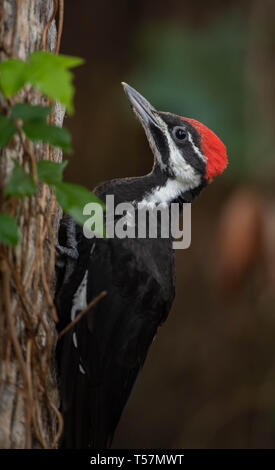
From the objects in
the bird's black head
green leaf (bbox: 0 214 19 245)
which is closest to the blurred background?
the bird's black head

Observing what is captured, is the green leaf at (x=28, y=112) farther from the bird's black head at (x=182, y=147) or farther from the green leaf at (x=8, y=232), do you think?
the bird's black head at (x=182, y=147)

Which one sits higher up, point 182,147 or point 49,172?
point 182,147

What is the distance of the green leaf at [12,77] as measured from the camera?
142cm

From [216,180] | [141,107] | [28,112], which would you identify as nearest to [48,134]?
[28,112]

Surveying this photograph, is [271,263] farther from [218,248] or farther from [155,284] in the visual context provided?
[155,284]

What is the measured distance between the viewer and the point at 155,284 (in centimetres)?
220

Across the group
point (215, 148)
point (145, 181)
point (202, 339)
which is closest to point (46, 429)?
point (145, 181)

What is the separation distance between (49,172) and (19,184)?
112 mm

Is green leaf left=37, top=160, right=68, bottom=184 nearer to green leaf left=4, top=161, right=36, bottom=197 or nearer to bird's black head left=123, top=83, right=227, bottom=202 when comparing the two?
green leaf left=4, top=161, right=36, bottom=197

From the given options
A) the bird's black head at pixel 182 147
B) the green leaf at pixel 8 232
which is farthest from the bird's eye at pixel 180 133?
the green leaf at pixel 8 232

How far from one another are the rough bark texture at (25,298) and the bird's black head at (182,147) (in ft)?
2.39

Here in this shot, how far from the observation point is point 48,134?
4.99 feet
